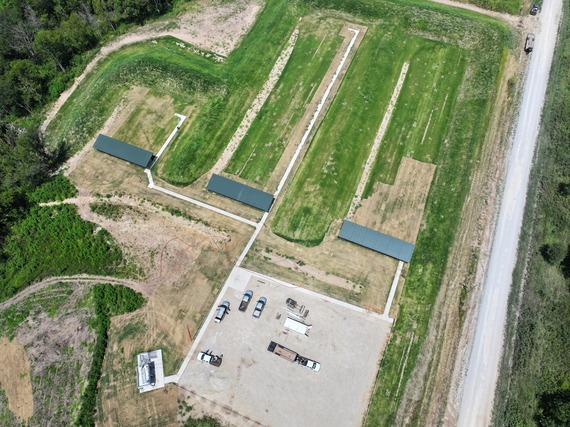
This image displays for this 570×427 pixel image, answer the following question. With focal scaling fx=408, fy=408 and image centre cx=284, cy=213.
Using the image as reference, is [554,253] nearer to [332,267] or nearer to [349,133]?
[332,267]

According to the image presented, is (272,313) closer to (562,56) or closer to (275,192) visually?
(275,192)

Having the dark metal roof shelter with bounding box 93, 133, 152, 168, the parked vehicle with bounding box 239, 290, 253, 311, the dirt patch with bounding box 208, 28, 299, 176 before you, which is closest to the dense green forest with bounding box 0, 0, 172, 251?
the dark metal roof shelter with bounding box 93, 133, 152, 168

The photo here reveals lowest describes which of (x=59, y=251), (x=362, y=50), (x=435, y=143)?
(x=59, y=251)

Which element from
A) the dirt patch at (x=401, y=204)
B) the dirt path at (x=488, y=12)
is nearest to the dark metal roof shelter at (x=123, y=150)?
the dirt patch at (x=401, y=204)

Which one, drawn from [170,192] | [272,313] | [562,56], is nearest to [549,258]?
[272,313]

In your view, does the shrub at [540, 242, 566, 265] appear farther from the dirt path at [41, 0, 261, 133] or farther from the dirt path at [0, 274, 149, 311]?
the dirt path at [41, 0, 261, 133]

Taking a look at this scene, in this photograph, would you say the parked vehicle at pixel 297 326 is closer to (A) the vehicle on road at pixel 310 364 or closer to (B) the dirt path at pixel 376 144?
(A) the vehicle on road at pixel 310 364
